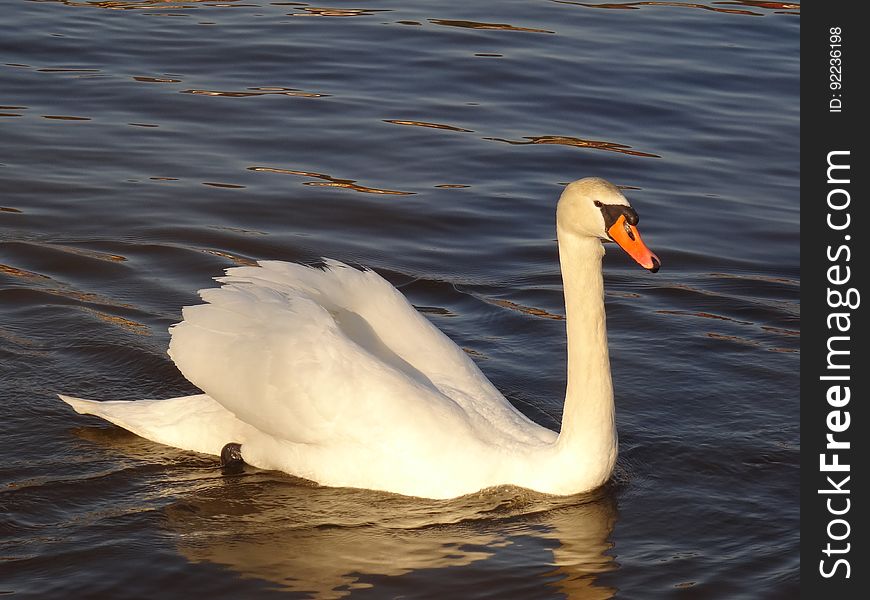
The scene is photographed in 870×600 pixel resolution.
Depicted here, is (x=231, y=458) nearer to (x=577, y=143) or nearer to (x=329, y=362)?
(x=329, y=362)

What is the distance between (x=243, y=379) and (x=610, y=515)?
5.84 feet

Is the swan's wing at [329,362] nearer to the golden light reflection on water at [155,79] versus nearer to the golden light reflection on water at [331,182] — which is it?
the golden light reflection on water at [331,182]

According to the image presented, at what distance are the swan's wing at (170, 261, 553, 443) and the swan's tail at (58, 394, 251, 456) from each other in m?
0.23

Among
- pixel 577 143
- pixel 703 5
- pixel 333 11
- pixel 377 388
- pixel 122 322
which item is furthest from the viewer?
pixel 703 5

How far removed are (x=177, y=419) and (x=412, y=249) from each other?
3.44 metres

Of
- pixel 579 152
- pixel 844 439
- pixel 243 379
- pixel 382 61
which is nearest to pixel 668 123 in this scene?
pixel 579 152

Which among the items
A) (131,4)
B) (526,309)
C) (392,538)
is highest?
(131,4)

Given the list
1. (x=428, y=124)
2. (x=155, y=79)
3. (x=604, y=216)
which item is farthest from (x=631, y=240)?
(x=155, y=79)

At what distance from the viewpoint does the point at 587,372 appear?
21.6ft

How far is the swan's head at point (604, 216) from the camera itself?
6.21 m

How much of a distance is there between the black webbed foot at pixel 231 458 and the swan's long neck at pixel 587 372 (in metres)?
1.54

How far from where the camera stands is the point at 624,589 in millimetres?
6000

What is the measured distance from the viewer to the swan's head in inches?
245

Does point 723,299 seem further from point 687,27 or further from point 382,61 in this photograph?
point 687,27
